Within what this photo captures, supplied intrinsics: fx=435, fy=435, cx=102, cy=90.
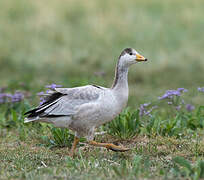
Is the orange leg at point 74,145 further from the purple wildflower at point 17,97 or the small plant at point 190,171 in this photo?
the purple wildflower at point 17,97

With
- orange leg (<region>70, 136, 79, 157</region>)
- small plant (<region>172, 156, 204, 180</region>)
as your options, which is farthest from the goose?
small plant (<region>172, 156, 204, 180</region>)

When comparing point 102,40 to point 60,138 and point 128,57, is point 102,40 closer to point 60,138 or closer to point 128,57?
point 60,138

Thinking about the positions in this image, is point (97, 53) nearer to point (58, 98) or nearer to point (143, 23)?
point (143, 23)

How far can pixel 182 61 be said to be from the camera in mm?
13211

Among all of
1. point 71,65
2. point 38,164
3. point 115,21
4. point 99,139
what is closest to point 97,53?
point 71,65

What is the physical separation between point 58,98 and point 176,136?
189 centimetres

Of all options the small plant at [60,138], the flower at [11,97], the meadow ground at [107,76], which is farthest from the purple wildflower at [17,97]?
the small plant at [60,138]

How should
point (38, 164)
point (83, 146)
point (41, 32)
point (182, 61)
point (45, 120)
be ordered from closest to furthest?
1. point (38, 164)
2. point (45, 120)
3. point (83, 146)
4. point (182, 61)
5. point (41, 32)

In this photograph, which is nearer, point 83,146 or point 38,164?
point 38,164

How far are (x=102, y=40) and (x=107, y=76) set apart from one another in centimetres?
212

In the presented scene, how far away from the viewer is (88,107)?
5605 mm

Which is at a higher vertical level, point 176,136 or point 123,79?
point 123,79

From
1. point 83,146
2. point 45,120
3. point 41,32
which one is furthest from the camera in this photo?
point 41,32

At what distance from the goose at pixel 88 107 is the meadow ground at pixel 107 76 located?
35 cm
